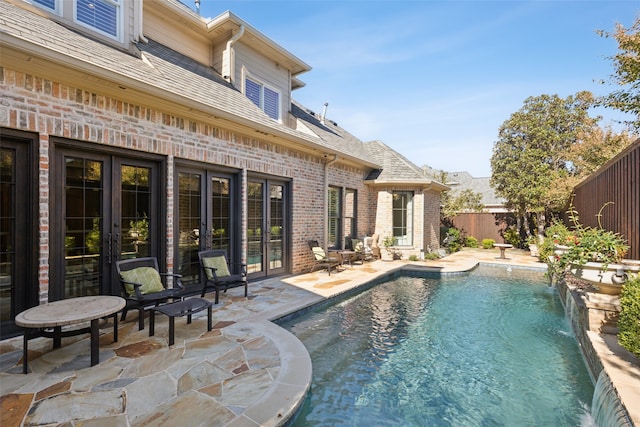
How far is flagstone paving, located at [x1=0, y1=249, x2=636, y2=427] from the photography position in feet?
8.23

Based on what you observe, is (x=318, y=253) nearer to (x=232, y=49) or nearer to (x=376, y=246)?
(x=376, y=246)

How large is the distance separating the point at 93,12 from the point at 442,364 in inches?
333

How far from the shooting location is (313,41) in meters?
9.93

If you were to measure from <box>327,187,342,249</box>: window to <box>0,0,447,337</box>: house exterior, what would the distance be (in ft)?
2.32

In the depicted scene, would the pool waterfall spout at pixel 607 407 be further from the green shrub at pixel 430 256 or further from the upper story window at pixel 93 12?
the green shrub at pixel 430 256

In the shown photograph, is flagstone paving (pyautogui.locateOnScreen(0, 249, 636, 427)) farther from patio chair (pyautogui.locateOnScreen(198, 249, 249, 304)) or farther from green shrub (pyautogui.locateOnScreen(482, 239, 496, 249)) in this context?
green shrub (pyautogui.locateOnScreen(482, 239, 496, 249))

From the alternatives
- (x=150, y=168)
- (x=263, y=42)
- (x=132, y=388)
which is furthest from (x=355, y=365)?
(x=263, y=42)

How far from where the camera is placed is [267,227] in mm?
7840

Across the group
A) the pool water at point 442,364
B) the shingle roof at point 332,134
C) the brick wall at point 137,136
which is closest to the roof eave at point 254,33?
the shingle roof at point 332,134

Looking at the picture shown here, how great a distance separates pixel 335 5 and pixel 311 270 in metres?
7.32

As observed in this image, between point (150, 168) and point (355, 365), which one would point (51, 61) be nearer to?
point (150, 168)

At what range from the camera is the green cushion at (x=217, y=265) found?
591cm

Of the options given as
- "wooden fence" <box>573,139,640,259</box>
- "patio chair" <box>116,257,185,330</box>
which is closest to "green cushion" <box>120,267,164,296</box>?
"patio chair" <box>116,257,185,330</box>

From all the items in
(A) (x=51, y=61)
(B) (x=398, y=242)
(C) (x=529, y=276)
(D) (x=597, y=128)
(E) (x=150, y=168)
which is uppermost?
(D) (x=597, y=128)
